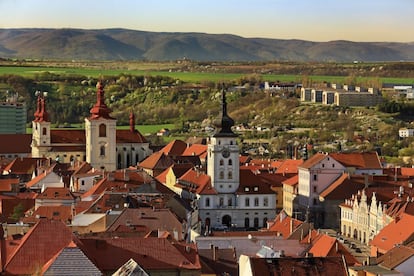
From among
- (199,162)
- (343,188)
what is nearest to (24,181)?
(199,162)

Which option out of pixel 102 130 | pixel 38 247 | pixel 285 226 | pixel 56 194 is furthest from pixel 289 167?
pixel 38 247

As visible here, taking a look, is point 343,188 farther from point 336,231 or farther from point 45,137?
point 45,137

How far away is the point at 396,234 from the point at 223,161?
23.6 meters

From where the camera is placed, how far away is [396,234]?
5422 centimetres

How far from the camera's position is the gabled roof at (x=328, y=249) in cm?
4606

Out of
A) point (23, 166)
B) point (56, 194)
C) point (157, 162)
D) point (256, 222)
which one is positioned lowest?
point (256, 222)

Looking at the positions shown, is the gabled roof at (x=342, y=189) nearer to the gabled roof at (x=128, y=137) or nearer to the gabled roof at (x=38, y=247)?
the gabled roof at (x=128, y=137)

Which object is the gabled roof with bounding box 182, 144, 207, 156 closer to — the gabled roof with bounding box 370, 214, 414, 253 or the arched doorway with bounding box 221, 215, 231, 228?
the arched doorway with bounding box 221, 215, 231, 228

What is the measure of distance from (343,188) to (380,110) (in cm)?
7503

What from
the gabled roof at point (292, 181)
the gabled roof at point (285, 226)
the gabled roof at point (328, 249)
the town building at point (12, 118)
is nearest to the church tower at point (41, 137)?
the gabled roof at point (292, 181)

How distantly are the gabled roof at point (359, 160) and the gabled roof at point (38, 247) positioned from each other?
42.5m

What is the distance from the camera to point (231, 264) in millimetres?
44906

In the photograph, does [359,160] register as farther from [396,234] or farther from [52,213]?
[52,213]

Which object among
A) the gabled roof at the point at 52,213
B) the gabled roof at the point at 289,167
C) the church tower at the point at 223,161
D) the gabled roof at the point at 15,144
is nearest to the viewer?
the gabled roof at the point at 52,213
